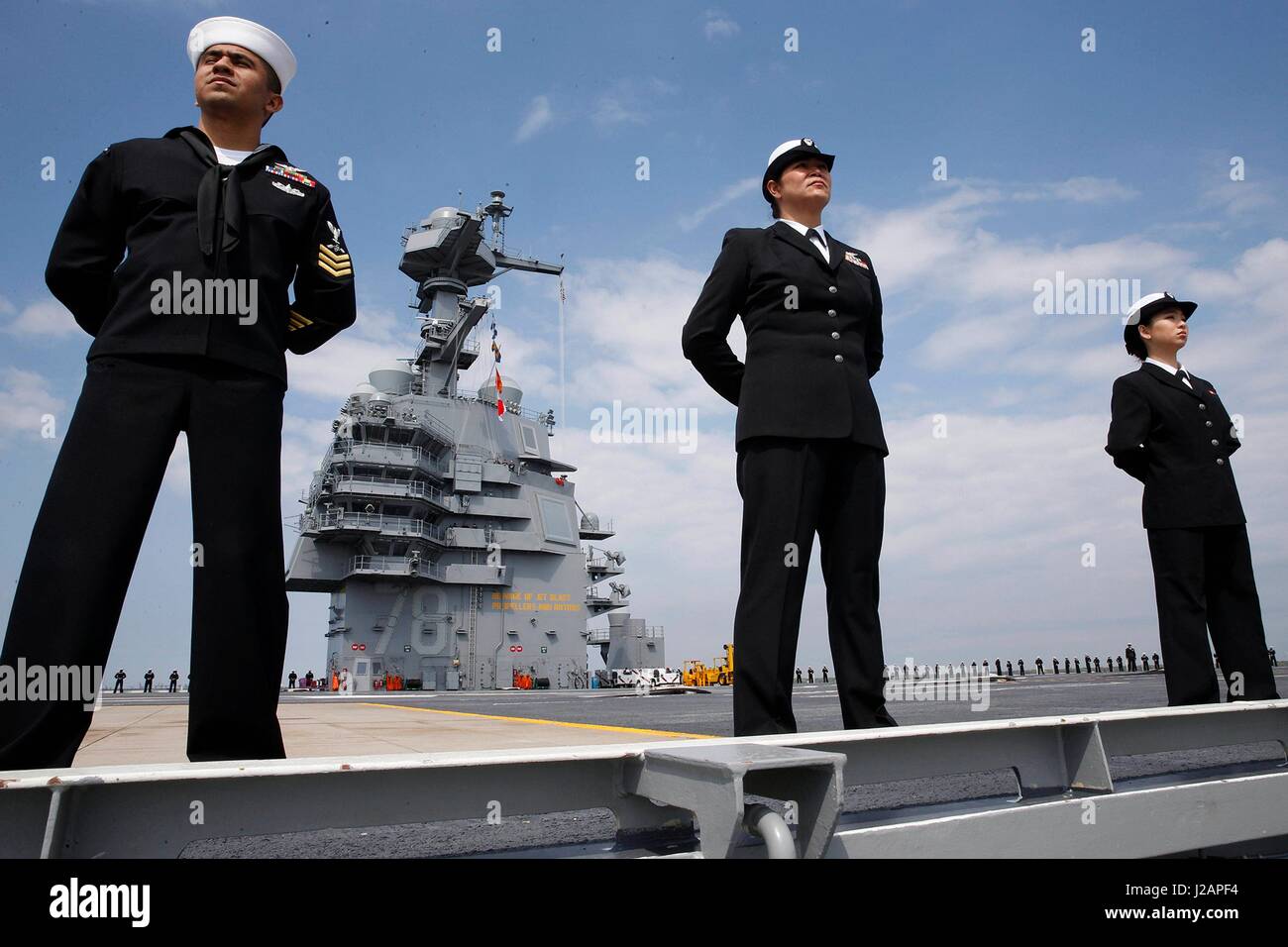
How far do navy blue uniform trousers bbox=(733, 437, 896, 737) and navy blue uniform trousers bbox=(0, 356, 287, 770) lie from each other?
1387 mm

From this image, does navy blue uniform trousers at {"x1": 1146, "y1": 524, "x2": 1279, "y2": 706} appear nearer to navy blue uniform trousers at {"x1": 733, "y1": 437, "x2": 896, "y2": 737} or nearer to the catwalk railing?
the catwalk railing

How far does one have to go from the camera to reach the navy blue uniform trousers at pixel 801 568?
2607 millimetres

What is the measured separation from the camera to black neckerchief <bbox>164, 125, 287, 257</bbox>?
6.93ft

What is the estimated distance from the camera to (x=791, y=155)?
3117 millimetres

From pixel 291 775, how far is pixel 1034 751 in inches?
67.7

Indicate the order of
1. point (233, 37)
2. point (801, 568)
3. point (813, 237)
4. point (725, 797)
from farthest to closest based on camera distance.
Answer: point (813, 237) → point (801, 568) → point (233, 37) → point (725, 797)

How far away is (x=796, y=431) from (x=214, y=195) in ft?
6.05

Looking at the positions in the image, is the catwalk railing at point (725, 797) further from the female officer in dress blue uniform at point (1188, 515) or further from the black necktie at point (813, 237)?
the black necktie at point (813, 237)

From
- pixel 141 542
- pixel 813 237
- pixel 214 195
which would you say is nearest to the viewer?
pixel 141 542
